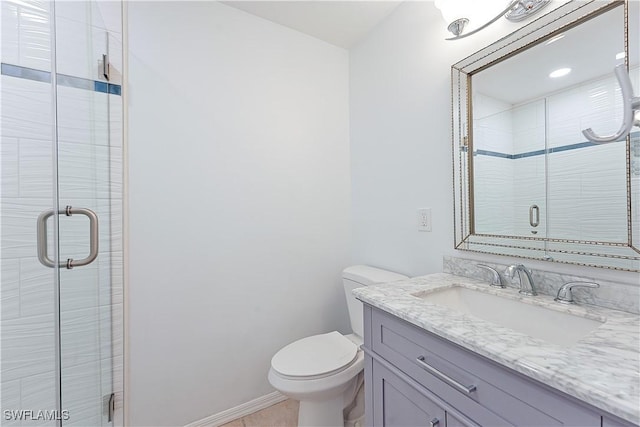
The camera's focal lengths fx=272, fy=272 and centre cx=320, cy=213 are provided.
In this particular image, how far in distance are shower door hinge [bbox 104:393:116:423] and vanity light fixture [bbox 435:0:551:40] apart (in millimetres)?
2201

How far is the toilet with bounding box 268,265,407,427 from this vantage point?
1204 millimetres

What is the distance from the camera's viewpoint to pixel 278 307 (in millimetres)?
1716

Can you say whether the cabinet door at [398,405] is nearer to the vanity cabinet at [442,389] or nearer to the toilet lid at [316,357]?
the vanity cabinet at [442,389]

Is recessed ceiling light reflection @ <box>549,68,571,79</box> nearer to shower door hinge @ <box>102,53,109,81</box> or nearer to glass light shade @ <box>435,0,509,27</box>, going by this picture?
glass light shade @ <box>435,0,509,27</box>

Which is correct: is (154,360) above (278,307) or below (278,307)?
below

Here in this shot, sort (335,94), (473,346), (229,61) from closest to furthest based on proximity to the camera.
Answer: (473,346) < (229,61) < (335,94)

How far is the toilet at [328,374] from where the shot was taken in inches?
47.4

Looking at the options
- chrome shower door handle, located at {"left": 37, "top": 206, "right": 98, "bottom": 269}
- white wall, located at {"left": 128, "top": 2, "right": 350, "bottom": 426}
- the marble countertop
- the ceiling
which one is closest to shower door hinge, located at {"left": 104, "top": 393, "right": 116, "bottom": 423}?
white wall, located at {"left": 128, "top": 2, "right": 350, "bottom": 426}

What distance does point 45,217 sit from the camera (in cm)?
88

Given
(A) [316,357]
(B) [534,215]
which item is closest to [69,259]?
(A) [316,357]

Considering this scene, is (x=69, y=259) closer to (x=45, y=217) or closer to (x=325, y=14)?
(x=45, y=217)

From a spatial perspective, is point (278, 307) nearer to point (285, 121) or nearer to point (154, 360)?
point (154, 360)

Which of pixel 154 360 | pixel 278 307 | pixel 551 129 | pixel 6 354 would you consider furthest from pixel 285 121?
pixel 6 354

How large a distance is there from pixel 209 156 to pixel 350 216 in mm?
1031
